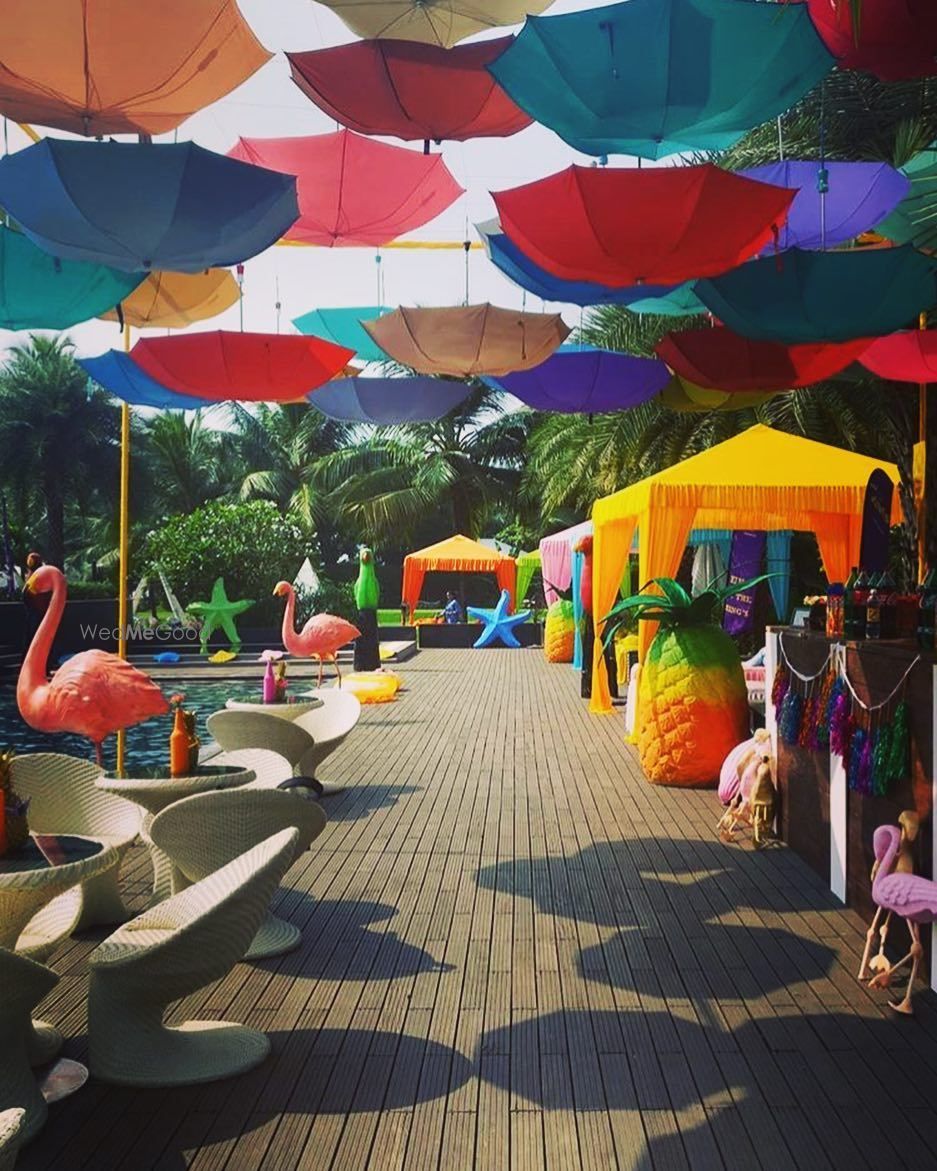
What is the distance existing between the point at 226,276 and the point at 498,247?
7.90 ft

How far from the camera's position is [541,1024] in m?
4.40

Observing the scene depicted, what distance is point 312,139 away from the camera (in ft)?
24.0

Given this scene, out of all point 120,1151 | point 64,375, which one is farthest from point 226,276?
point 64,375

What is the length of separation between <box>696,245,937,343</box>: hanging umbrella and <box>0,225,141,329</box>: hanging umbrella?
3405 millimetres

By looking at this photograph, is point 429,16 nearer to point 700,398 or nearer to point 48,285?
point 48,285

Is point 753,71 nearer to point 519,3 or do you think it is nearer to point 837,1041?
point 519,3

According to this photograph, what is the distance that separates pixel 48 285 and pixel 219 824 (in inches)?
149

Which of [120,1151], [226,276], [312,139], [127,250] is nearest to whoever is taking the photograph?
[120,1151]

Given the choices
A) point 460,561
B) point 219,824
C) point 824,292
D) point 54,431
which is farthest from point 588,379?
point 54,431

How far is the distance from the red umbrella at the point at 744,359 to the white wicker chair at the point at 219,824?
4540mm

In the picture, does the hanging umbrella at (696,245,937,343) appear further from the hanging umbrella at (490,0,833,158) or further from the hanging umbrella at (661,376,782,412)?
the hanging umbrella at (661,376,782,412)

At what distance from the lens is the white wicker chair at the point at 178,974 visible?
3.68 metres

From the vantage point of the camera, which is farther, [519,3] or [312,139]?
[312,139]

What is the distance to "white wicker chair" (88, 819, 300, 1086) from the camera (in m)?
3.68
